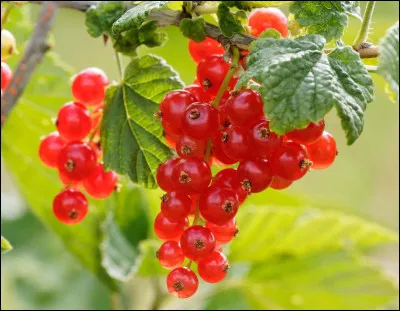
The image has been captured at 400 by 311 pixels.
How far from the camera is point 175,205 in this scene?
0.82 m

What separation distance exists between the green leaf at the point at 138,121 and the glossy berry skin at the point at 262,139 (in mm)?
218

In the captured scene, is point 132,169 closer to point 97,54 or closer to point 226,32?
point 226,32

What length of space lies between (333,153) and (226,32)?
0.58 ft

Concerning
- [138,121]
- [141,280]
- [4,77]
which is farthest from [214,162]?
[141,280]

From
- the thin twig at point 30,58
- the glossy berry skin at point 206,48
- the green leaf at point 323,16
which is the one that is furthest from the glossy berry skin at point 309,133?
the thin twig at point 30,58

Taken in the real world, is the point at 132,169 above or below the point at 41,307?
above

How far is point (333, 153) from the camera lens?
0.86 meters

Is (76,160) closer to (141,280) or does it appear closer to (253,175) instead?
(253,175)

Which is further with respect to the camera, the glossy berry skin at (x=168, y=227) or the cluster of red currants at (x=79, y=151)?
the cluster of red currants at (x=79, y=151)

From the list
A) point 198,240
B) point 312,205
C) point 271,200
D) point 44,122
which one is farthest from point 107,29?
point 312,205

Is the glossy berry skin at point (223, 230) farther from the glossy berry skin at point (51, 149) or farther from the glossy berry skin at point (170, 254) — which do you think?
the glossy berry skin at point (51, 149)

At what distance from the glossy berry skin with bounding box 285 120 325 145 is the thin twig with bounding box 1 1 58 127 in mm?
456

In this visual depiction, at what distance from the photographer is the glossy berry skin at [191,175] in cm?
80

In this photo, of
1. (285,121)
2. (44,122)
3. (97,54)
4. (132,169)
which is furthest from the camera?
(97,54)
